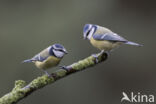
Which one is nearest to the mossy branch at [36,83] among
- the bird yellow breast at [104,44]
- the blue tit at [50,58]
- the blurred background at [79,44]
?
the blue tit at [50,58]

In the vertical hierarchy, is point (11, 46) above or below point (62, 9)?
below

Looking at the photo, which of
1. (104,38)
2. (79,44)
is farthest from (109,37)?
(79,44)

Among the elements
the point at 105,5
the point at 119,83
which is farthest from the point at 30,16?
the point at 119,83

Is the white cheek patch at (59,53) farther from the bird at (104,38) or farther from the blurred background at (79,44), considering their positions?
the blurred background at (79,44)

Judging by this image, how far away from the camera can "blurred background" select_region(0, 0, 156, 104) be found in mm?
4914

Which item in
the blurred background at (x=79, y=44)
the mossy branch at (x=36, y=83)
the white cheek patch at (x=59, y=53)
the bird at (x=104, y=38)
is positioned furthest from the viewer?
the blurred background at (x=79, y=44)

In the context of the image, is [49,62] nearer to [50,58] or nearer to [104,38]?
[50,58]

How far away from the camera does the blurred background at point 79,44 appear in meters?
4.91

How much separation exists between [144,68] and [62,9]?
1.31m

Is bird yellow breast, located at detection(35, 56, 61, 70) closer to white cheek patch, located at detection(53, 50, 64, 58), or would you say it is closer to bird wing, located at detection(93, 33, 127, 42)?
white cheek patch, located at detection(53, 50, 64, 58)

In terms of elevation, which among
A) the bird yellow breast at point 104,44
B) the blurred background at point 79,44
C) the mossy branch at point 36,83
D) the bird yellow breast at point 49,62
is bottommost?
the mossy branch at point 36,83

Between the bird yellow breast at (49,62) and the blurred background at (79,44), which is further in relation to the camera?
the blurred background at (79,44)

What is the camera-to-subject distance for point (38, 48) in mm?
4934

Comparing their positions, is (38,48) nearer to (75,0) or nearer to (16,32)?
(16,32)
